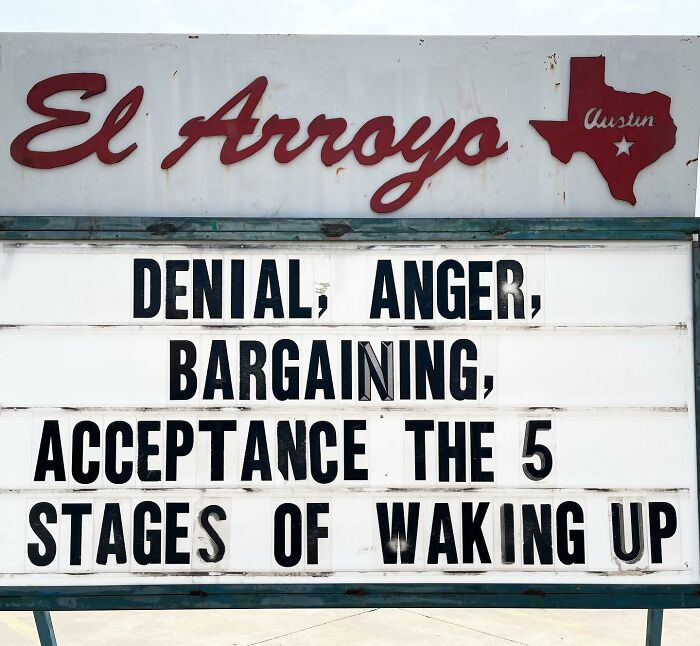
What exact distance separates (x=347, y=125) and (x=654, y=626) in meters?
4.29

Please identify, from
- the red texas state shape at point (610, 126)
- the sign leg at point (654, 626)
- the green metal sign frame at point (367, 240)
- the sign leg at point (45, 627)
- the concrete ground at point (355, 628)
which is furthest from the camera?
the concrete ground at point (355, 628)

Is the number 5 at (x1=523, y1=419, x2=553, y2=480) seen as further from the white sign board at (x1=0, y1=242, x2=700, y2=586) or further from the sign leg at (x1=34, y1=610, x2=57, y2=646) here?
the sign leg at (x1=34, y1=610, x2=57, y2=646)

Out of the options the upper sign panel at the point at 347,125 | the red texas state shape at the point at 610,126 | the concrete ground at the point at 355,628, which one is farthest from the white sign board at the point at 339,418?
the concrete ground at the point at 355,628

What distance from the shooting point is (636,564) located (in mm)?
5344

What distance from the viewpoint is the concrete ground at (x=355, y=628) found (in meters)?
9.27

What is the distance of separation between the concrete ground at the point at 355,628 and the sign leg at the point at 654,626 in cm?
372

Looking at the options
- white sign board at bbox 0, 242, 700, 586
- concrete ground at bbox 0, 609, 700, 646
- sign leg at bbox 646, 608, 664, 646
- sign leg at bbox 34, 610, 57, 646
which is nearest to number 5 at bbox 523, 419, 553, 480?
white sign board at bbox 0, 242, 700, 586

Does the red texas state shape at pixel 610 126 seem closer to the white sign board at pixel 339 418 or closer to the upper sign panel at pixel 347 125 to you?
the upper sign panel at pixel 347 125

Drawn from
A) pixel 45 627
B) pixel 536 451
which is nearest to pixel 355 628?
pixel 45 627

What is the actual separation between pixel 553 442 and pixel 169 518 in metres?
2.68

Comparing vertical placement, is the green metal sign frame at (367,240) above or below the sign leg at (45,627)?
above

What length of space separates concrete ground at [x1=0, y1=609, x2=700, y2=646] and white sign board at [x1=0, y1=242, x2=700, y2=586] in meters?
4.45

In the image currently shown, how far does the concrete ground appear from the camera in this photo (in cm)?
927

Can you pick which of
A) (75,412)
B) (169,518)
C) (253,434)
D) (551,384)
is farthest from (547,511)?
(75,412)
